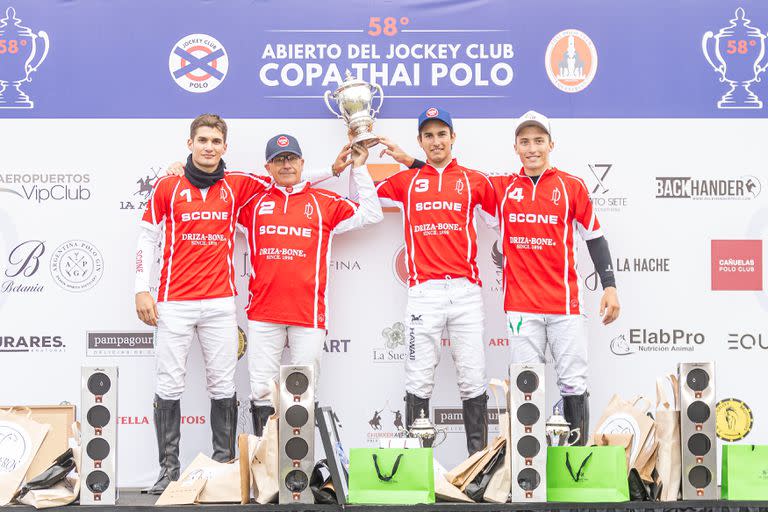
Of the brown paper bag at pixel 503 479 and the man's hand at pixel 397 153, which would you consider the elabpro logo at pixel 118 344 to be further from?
the brown paper bag at pixel 503 479

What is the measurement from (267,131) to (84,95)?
3.55 ft

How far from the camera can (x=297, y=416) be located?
3551 mm

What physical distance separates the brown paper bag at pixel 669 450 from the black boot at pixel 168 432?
240 cm

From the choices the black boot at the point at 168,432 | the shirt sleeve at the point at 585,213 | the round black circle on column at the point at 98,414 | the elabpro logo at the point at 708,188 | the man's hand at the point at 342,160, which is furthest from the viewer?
the elabpro logo at the point at 708,188

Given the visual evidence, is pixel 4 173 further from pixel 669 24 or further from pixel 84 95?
pixel 669 24

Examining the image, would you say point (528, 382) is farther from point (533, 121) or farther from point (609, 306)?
point (533, 121)

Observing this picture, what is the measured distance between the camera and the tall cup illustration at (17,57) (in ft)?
16.4

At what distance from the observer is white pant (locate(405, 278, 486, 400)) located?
4.61 meters

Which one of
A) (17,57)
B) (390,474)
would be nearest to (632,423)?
(390,474)

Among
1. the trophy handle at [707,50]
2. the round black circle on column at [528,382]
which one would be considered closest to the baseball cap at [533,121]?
the trophy handle at [707,50]

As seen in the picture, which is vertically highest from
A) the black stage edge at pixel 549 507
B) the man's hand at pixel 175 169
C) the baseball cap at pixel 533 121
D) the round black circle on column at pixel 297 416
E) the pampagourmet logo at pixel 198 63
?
the pampagourmet logo at pixel 198 63

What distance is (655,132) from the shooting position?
5078 mm

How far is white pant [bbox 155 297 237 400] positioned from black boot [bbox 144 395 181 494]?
0.16 ft

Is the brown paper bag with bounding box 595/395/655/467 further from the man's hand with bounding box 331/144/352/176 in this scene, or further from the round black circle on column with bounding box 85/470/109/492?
the round black circle on column with bounding box 85/470/109/492
